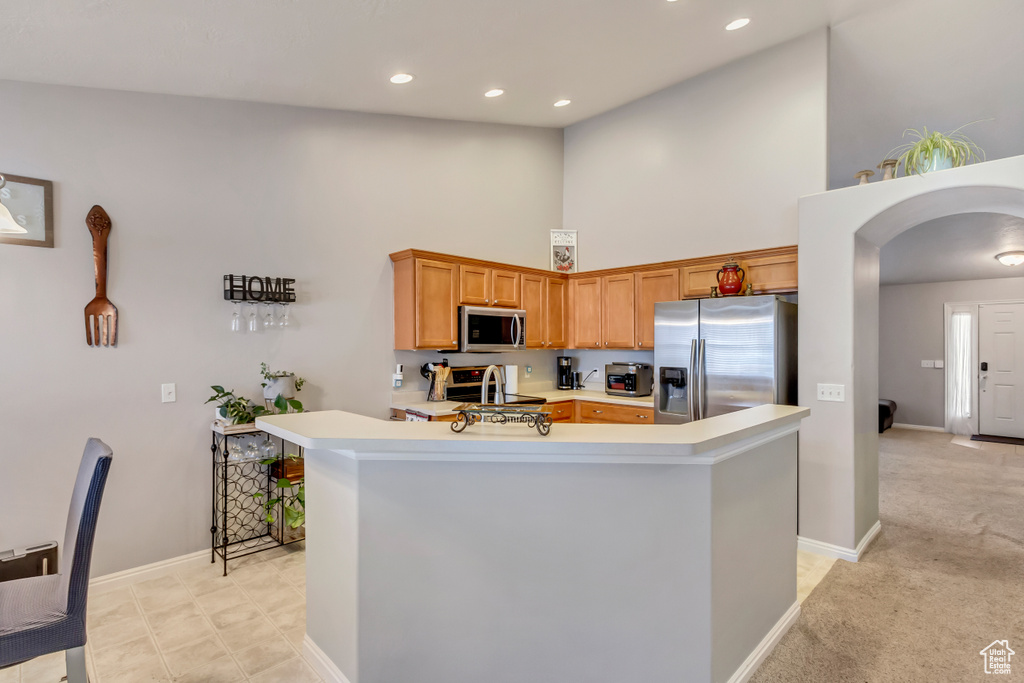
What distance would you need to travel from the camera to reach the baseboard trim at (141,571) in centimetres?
292

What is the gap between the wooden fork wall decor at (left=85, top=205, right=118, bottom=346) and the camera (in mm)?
2871

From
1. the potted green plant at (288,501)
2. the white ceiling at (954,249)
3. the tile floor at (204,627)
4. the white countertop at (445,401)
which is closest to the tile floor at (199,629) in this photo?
the tile floor at (204,627)

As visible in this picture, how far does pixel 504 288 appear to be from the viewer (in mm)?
4637

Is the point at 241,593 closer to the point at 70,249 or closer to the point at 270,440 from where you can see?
the point at 270,440

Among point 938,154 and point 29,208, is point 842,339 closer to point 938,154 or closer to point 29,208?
point 938,154

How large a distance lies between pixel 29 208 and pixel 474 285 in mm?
2806

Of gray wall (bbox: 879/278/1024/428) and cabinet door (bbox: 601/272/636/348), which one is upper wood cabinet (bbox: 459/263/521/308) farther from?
gray wall (bbox: 879/278/1024/428)

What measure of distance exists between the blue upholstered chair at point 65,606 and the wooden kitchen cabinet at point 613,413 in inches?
141

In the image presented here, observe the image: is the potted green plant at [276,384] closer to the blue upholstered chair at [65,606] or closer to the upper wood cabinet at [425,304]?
the upper wood cabinet at [425,304]

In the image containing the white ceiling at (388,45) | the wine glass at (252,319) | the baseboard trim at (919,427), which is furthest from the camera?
the baseboard trim at (919,427)

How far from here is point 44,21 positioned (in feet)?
7.50

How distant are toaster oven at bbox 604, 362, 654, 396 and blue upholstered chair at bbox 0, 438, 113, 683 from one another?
379 centimetres

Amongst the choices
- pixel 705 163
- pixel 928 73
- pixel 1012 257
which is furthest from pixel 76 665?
pixel 1012 257

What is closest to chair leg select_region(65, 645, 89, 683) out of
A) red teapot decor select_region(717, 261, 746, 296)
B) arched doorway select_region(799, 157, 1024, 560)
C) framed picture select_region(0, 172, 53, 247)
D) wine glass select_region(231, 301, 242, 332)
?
wine glass select_region(231, 301, 242, 332)
